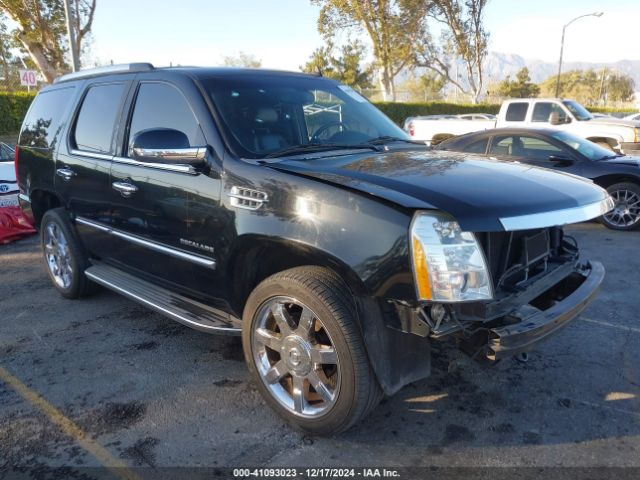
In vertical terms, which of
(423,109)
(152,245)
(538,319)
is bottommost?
(538,319)

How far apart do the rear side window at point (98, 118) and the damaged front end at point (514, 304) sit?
9.17ft

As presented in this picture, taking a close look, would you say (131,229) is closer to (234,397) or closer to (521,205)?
(234,397)

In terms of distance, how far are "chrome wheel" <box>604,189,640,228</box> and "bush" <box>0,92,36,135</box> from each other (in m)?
17.9

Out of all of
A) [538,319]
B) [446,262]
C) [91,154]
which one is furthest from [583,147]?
[91,154]

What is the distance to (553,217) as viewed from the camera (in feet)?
7.90

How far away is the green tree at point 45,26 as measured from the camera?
70.6ft

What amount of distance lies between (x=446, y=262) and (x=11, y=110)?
1925 cm

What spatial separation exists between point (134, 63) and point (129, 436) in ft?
8.69

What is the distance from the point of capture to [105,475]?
2439mm

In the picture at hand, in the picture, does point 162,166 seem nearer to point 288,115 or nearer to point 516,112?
point 288,115

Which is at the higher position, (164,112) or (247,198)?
(164,112)

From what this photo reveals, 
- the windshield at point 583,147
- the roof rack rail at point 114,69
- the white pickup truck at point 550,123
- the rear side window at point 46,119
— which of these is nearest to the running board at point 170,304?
the rear side window at point 46,119

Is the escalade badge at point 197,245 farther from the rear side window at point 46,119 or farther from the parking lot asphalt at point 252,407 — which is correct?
the rear side window at point 46,119

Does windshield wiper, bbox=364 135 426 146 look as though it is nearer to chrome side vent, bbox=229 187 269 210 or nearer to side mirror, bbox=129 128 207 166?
chrome side vent, bbox=229 187 269 210
